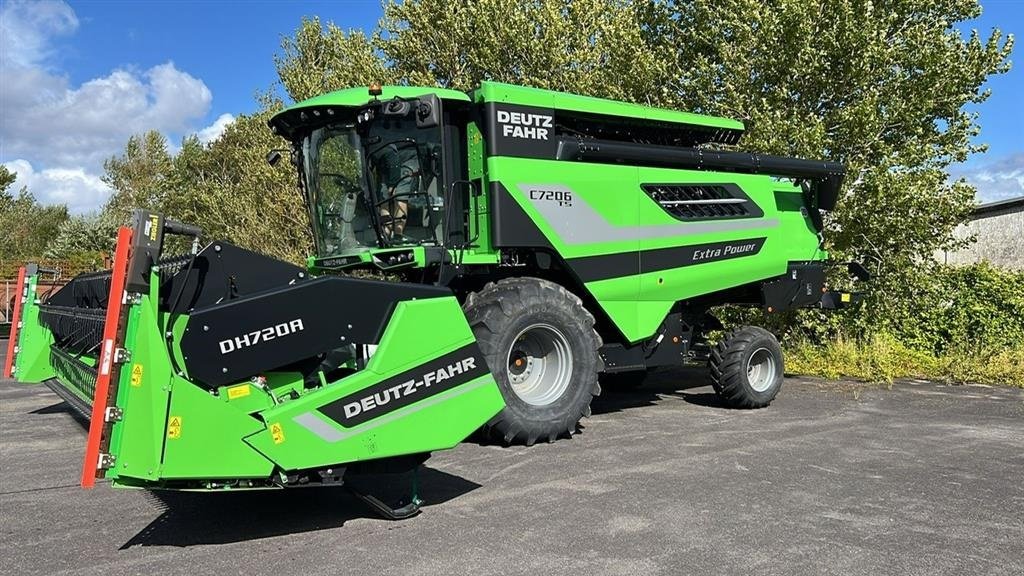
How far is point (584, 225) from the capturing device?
6867mm

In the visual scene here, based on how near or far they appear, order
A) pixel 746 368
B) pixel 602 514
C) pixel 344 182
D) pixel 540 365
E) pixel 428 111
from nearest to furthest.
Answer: pixel 602 514, pixel 428 111, pixel 540 365, pixel 344 182, pixel 746 368

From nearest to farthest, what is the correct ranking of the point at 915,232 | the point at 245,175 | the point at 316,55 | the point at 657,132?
the point at 657,132
the point at 915,232
the point at 245,175
the point at 316,55

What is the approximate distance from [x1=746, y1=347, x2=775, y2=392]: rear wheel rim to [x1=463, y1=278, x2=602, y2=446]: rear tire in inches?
100

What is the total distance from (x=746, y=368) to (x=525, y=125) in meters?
3.59

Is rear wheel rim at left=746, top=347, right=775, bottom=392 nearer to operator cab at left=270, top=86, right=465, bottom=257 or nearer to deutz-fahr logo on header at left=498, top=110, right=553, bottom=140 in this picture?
deutz-fahr logo on header at left=498, top=110, right=553, bottom=140

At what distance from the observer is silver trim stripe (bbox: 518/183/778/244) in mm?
6598

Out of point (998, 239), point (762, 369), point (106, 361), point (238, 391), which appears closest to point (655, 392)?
point (762, 369)

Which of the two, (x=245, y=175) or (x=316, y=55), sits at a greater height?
(x=316, y=55)

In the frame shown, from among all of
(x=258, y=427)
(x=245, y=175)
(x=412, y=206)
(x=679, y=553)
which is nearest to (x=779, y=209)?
(x=412, y=206)

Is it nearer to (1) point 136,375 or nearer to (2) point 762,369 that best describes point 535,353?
(2) point 762,369

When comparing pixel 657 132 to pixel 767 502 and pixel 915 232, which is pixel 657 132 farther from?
pixel 915 232

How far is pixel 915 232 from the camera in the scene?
1136cm

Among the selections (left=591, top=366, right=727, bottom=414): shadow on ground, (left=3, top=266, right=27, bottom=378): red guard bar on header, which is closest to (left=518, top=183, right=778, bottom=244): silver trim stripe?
(left=591, top=366, right=727, bottom=414): shadow on ground

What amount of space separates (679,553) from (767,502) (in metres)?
1.14
